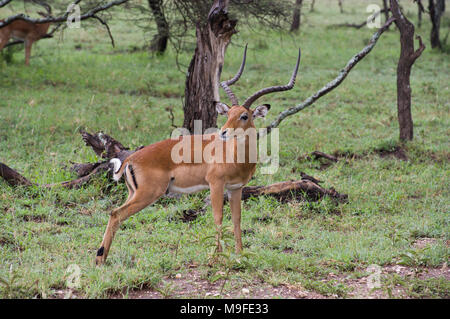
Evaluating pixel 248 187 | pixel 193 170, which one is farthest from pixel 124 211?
pixel 248 187

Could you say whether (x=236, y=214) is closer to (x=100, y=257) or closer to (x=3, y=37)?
(x=100, y=257)

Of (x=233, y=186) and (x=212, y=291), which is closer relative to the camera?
(x=212, y=291)

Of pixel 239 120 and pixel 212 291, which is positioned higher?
pixel 239 120

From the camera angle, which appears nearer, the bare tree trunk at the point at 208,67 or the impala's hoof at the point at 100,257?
the impala's hoof at the point at 100,257

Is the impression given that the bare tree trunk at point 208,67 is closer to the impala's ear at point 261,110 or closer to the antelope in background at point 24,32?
the impala's ear at point 261,110

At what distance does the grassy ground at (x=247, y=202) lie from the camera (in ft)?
13.6

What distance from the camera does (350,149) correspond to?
7.75 metres

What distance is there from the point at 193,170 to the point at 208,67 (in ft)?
8.66

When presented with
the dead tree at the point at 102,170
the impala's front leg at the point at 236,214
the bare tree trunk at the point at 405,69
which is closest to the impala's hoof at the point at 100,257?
the impala's front leg at the point at 236,214

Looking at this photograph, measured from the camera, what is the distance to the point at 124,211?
4.29 metres

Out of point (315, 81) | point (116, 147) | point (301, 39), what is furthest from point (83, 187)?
point (301, 39)

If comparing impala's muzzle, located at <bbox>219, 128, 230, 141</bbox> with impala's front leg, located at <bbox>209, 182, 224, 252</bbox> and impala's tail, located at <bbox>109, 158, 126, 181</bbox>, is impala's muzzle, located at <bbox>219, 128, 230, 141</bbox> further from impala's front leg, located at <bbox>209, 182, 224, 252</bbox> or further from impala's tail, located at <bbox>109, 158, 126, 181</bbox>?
impala's tail, located at <bbox>109, 158, 126, 181</bbox>

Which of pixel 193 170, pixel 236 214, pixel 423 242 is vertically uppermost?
pixel 193 170

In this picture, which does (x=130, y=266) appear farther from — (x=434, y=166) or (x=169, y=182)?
(x=434, y=166)
